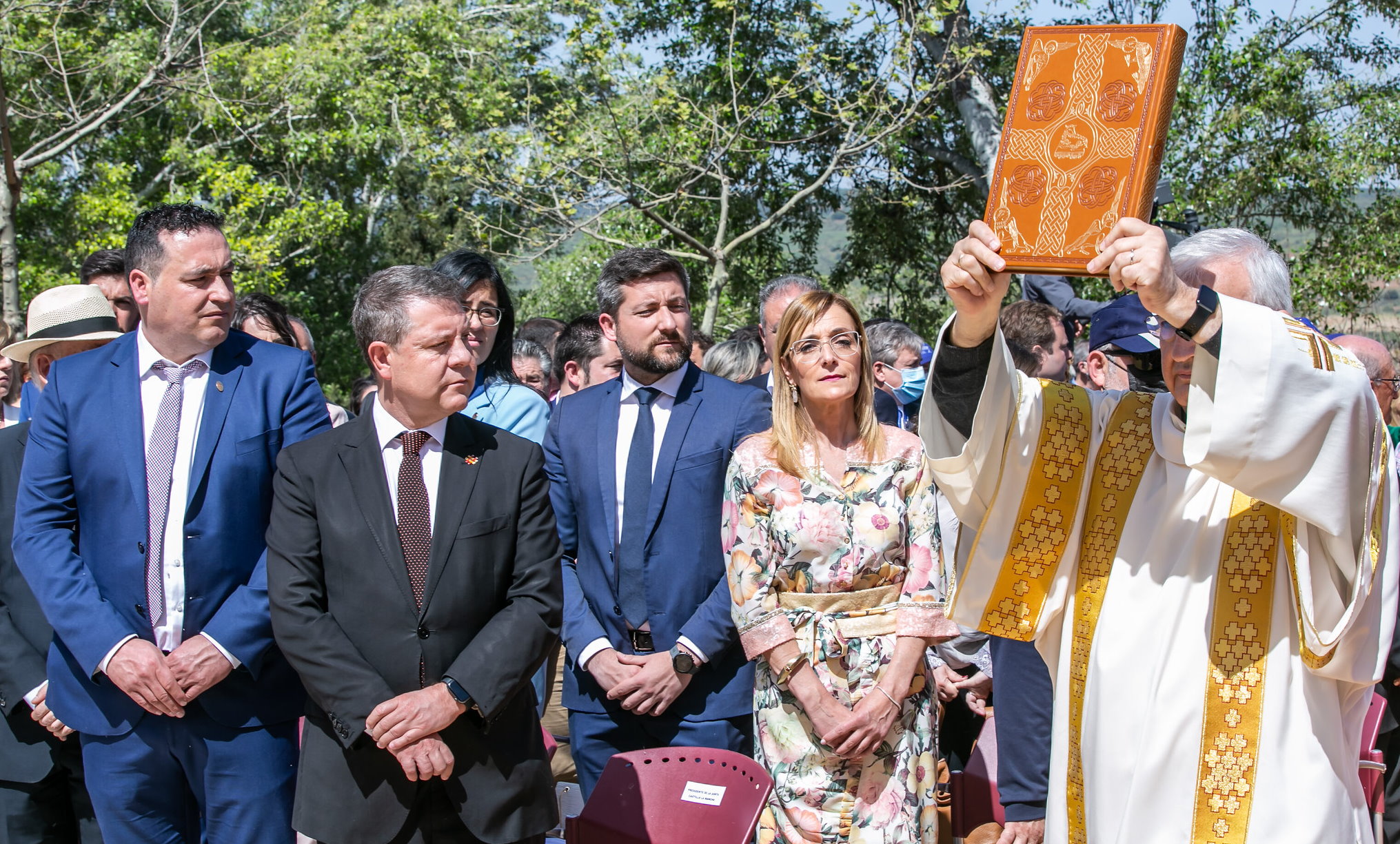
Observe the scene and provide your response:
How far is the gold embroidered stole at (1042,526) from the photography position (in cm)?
243

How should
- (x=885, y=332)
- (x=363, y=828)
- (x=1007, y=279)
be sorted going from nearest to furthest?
(x=1007, y=279) < (x=363, y=828) < (x=885, y=332)

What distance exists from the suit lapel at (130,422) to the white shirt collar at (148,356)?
0.07ft

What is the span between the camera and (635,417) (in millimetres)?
4152

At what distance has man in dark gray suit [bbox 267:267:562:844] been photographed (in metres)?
3.05

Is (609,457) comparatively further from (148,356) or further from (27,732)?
(27,732)

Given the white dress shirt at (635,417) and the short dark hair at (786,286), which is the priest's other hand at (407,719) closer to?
the white dress shirt at (635,417)

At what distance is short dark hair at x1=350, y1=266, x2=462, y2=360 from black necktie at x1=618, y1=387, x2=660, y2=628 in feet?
2.86

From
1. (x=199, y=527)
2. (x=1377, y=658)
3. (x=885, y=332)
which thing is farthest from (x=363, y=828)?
(x=885, y=332)

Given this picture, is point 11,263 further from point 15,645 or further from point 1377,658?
point 1377,658

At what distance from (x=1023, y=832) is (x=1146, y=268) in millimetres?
2164

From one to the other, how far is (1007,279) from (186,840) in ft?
9.15

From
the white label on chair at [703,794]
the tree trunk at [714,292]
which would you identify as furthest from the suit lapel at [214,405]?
the tree trunk at [714,292]

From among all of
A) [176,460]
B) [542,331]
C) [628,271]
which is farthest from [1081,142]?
[542,331]

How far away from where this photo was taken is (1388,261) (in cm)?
1077
